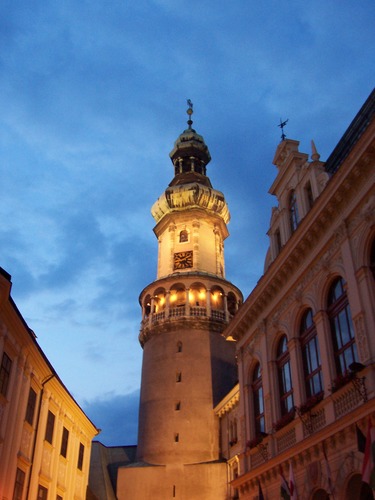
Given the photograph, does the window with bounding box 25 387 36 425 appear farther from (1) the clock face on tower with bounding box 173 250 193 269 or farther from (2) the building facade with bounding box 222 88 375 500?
(1) the clock face on tower with bounding box 173 250 193 269

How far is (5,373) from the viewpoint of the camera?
2300 centimetres

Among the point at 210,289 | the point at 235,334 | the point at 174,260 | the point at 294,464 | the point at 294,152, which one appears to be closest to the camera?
the point at 294,464

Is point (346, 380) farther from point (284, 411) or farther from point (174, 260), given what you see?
point (174, 260)

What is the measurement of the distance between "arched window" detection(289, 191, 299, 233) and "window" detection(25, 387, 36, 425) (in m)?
14.5

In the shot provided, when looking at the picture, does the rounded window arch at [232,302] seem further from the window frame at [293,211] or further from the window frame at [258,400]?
the window frame at [293,211]

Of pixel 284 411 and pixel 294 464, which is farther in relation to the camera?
pixel 284 411

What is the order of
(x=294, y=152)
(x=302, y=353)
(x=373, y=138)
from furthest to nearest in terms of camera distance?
(x=294, y=152) → (x=302, y=353) → (x=373, y=138)

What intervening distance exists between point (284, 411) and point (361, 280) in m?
8.04

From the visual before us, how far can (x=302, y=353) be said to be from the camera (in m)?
23.1

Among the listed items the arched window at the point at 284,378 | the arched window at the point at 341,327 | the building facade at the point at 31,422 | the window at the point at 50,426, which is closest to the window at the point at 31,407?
the building facade at the point at 31,422

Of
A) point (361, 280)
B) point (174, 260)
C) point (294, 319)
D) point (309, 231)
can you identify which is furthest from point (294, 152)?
point (174, 260)

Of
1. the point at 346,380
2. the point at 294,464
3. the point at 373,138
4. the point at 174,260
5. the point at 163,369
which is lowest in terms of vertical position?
the point at 294,464

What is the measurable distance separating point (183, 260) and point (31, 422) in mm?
33110

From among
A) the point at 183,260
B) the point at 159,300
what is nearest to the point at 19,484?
the point at 159,300
